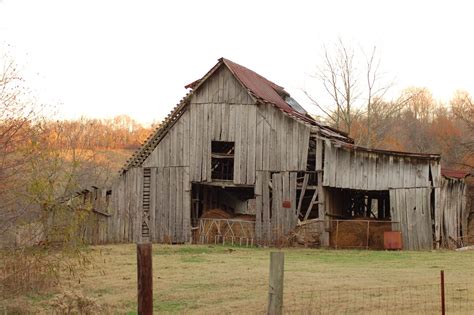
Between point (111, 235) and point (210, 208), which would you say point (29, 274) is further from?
point (210, 208)

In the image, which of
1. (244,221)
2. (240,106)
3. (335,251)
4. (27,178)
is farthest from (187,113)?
(27,178)

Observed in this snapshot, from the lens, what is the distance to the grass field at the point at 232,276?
44.0 feet

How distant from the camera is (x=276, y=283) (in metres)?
9.35

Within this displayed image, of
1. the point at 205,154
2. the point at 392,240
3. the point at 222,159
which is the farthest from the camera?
the point at 222,159

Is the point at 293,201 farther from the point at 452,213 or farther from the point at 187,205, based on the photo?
the point at 452,213

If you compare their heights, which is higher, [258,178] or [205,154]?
[205,154]

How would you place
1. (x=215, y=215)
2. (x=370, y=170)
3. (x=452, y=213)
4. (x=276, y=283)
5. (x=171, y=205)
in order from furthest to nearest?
(x=215, y=215)
(x=171, y=205)
(x=452, y=213)
(x=370, y=170)
(x=276, y=283)

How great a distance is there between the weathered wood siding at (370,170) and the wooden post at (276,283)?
718 inches

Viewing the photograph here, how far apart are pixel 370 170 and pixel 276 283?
18473 mm

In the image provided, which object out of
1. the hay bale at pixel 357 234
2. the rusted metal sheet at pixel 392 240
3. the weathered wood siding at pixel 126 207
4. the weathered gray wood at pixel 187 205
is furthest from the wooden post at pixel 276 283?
the weathered wood siding at pixel 126 207

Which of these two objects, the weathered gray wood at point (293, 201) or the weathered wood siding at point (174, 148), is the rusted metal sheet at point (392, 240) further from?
the weathered wood siding at point (174, 148)

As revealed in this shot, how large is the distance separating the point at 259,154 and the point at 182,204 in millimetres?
4276

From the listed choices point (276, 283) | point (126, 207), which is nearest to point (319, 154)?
point (126, 207)

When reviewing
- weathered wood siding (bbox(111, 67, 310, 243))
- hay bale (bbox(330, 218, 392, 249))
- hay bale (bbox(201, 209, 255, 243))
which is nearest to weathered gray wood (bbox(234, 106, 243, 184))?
weathered wood siding (bbox(111, 67, 310, 243))
